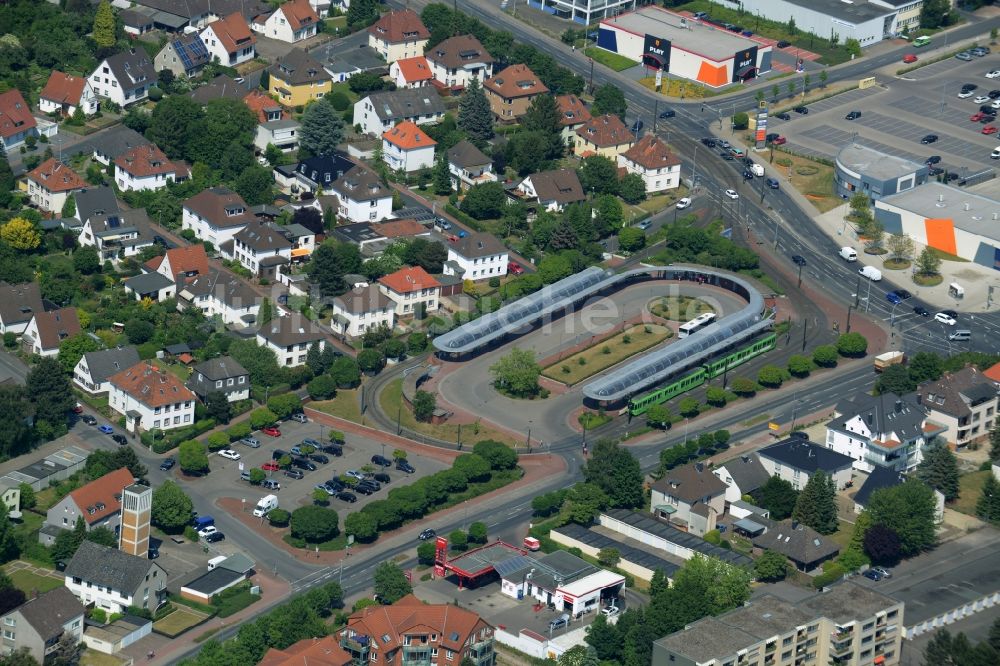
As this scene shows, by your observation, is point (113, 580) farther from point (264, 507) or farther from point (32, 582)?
point (264, 507)

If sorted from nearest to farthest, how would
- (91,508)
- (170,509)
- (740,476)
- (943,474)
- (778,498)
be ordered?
(91,508) < (170,509) < (778,498) < (943,474) < (740,476)

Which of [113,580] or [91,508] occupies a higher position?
[91,508]

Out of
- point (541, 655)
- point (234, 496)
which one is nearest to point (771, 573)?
point (541, 655)

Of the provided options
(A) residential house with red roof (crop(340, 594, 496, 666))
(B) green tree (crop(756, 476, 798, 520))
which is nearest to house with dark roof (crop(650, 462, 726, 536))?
(B) green tree (crop(756, 476, 798, 520))

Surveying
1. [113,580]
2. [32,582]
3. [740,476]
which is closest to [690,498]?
[740,476]

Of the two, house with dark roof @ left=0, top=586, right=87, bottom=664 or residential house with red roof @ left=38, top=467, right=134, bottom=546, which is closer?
house with dark roof @ left=0, top=586, right=87, bottom=664

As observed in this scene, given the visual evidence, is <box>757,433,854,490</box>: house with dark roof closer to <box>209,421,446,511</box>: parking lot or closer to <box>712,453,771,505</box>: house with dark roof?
<box>712,453,771,505</box>: house with dark roof
